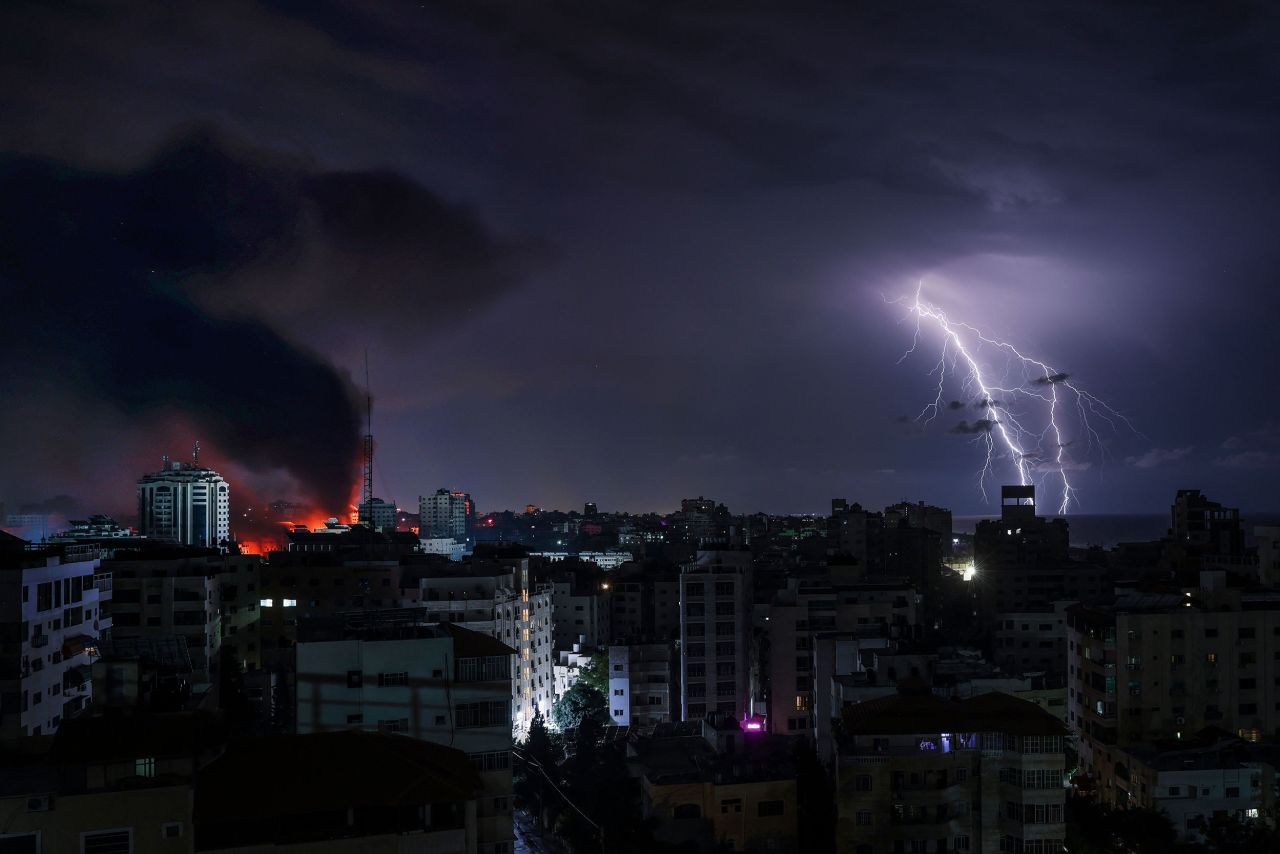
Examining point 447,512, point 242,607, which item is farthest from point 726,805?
point 447,512

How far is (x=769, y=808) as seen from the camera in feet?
51.3

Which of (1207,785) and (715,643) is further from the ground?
(715,643)

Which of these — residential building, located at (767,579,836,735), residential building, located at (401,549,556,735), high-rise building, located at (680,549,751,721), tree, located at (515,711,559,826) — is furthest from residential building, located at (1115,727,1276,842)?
residential building, located at (401,549,556,735)

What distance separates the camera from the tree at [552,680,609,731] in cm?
2416

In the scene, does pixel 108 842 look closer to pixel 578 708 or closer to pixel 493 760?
pixel 493 760

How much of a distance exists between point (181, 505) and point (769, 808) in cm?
4934

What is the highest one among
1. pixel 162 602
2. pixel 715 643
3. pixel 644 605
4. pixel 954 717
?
pixel 162 602

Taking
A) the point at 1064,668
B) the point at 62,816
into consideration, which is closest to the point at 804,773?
the point at 62,816

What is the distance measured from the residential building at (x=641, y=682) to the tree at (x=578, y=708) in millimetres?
560

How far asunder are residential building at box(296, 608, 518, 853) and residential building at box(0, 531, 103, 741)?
396 cm

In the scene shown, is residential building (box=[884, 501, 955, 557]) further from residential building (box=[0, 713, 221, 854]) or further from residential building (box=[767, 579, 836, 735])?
residential building (box=[0, 713, 221, 854])

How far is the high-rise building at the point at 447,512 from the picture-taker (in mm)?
95750

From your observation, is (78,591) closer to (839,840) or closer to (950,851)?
(839,840)

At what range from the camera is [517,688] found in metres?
24.4
